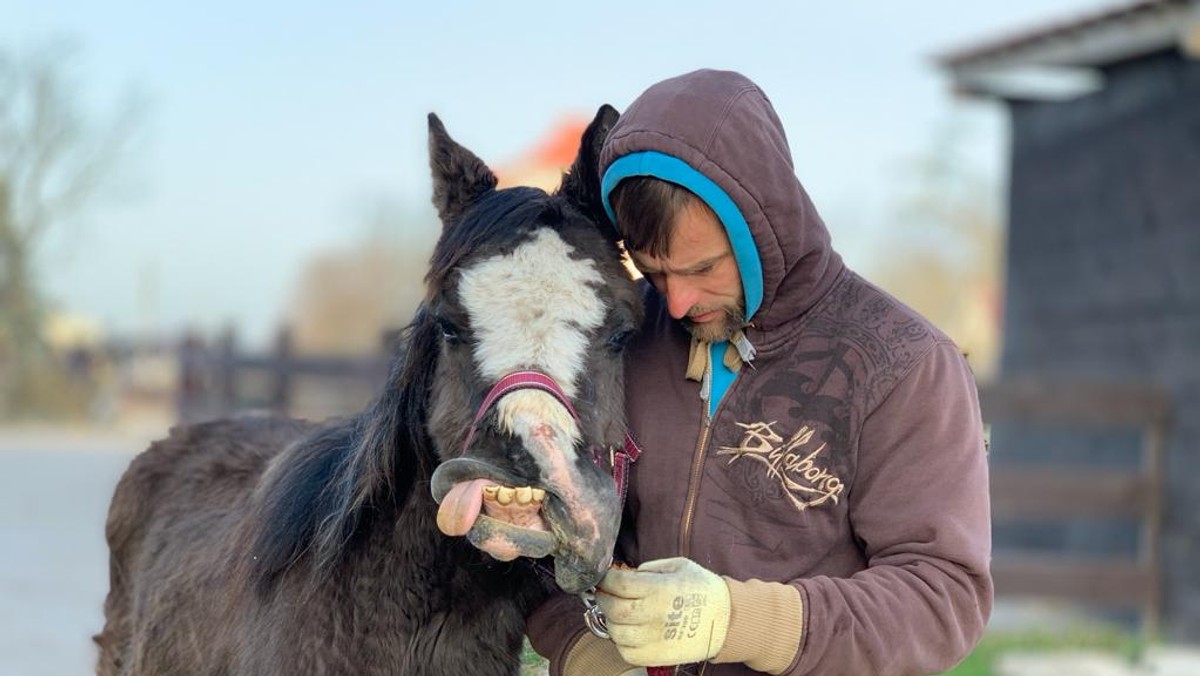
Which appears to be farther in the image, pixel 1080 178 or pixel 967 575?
pixel 1080 178

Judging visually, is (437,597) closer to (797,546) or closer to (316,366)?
(797,546)

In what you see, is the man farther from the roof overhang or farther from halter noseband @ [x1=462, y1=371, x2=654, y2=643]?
the roof overhang

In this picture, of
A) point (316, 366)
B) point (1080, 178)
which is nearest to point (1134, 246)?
point (1080, 178)

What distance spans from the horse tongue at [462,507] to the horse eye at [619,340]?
0.45 m

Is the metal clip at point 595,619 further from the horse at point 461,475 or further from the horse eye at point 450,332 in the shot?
the horse eye at point 450,332

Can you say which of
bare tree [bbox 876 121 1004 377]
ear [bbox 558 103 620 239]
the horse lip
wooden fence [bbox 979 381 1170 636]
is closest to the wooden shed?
wooden fence [bbox 979 381 1170 636]

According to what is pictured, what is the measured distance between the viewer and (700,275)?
2.23 m

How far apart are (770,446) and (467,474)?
23.0 inches

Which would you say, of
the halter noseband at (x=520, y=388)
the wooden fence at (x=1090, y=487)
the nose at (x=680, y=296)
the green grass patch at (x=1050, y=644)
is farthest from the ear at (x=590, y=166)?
the wooden fence at (x=1090, y=487)

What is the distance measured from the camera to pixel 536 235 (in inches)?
88.5

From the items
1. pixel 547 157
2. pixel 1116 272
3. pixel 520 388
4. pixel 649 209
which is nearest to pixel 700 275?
pixel 649 209

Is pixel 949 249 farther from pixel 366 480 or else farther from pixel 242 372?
pixel 366 480

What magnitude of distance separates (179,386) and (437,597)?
1645 cm

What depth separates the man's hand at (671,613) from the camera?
1.92 meters
